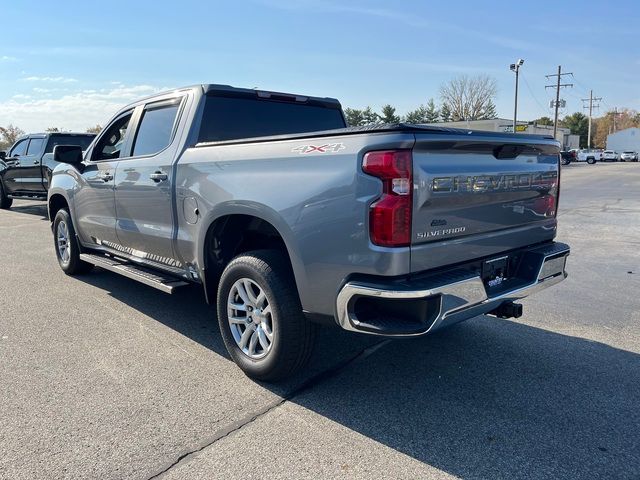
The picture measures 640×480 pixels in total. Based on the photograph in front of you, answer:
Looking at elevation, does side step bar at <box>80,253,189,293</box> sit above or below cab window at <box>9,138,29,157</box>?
below

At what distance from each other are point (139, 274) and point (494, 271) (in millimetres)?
3051

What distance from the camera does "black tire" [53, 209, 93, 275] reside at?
6.40 meters

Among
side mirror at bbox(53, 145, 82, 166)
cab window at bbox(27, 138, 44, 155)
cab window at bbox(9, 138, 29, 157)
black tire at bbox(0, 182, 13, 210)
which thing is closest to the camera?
side mirror at bbox(53, 145, 82, 166)

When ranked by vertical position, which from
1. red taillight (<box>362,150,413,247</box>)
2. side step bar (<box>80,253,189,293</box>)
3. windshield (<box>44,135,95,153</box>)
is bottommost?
side step bar (<box>80,253,189,293</box>)

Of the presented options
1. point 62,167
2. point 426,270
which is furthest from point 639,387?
point 62,167

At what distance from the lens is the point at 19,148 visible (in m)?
13.6

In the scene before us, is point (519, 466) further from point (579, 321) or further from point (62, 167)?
point (62, 167)

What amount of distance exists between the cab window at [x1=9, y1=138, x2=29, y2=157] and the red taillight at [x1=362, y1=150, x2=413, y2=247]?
13179 millimetres

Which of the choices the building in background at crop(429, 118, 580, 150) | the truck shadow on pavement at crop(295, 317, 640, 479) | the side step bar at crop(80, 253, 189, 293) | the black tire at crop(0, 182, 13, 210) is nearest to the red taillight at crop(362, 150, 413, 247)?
the truck shadow on pavement at crop(295, 317, 640, 479)

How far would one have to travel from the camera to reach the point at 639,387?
Answer: 3590mm

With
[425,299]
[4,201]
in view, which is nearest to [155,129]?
[425,299]

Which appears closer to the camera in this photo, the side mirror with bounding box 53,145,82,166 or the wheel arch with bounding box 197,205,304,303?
the wheel arch with bounding box 197,205,304,303

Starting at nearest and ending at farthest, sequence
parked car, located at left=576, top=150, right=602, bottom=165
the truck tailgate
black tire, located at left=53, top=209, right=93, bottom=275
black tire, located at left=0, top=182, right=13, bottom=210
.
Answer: the truck tailgate, black tire, located at left=53, top=209, right=93, bottom=275, black tire, located at left=0, top=182, right=13, bottom=210, parked car, located at left=576, top=150, right=602, bottom=165

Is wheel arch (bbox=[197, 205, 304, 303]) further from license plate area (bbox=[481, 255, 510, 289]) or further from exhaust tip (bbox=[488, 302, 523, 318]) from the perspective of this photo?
exhaust tip (bbox=[488, 302, 523, 318])
